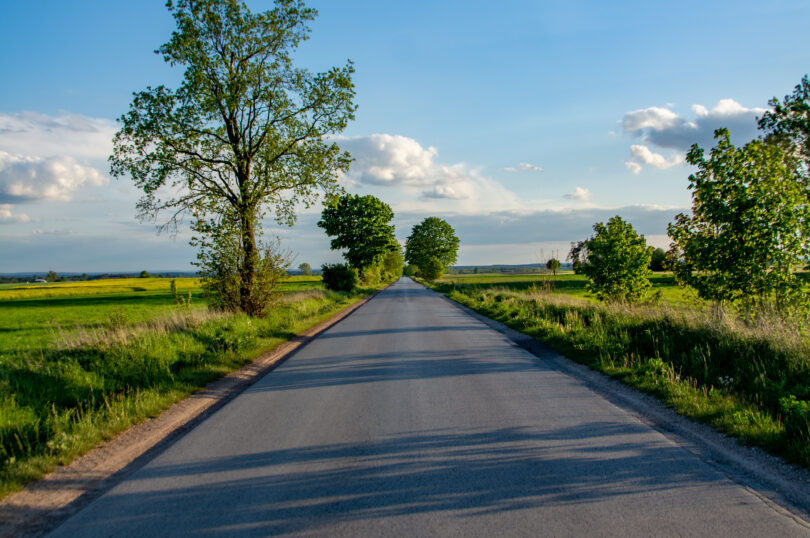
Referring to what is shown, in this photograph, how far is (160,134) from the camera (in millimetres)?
17562

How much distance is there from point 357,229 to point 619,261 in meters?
39.0

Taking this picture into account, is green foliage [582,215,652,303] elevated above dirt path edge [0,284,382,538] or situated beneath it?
elevated above

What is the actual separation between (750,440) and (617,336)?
704 cm

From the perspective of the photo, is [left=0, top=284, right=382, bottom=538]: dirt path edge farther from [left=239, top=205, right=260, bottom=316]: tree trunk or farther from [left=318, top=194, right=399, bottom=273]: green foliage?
[left=318, top=194, right=399, bottom=273]: green foliage

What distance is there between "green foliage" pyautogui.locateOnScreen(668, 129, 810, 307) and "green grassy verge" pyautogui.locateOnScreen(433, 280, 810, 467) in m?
0.99

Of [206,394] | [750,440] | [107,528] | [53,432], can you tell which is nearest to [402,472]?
[107,528]

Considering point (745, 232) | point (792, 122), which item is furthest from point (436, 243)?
point (745, 232)

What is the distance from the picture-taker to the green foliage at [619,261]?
1925cm

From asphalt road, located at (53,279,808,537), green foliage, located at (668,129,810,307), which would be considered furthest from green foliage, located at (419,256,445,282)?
asphalt road, located at (53,279,808,537)

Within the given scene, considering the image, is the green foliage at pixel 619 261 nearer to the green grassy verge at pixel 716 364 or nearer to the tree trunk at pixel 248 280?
the green grassy verge at pixel 716 364

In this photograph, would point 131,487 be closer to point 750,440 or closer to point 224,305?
point 750,440

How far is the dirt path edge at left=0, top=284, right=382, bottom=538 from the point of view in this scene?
3.80 metres

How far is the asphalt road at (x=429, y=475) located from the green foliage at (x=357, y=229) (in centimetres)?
4835

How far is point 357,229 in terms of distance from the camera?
5538 cm
